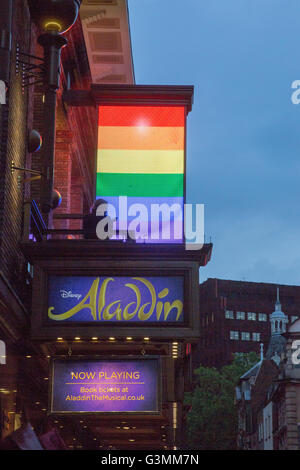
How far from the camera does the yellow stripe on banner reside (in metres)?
15.3

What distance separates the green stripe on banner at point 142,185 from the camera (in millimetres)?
15141

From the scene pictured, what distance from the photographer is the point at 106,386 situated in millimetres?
12117

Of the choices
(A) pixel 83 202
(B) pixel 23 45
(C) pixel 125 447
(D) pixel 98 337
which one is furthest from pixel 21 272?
(C) pixel 125 447

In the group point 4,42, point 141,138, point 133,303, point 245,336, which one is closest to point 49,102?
point 4,42

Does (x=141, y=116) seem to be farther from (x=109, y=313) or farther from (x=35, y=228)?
(x=109, y=313)

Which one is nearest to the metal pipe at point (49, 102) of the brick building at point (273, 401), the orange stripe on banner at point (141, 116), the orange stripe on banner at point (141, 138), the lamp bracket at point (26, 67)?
the lamp bracket at point (26, 67)

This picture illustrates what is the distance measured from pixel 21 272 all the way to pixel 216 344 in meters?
125

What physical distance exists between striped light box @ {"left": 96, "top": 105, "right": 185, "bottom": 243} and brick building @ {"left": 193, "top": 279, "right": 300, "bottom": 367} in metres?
120

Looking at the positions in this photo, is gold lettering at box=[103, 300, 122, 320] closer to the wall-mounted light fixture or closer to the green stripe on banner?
the wall-mounted light fixture

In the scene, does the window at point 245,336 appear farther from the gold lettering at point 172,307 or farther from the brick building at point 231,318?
the gold lettering at point 172,307

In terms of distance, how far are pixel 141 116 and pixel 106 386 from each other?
5878 millimetres

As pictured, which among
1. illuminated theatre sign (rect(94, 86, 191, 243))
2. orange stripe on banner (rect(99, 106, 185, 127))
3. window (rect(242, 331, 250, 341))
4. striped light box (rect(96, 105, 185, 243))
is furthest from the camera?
window (rect(242, 331, 250, 341))

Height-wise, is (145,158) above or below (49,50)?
below

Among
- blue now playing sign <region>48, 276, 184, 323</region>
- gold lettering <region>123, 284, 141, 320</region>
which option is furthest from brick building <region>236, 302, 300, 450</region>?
gold lettering <region>123, 284, 141, 320</region>
